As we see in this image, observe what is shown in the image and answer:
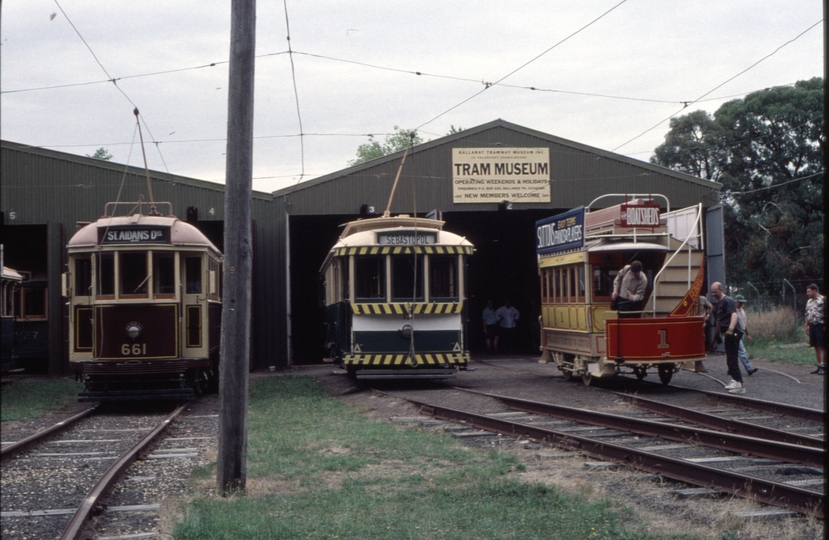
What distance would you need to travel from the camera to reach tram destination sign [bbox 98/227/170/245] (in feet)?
49.0

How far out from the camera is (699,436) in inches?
385

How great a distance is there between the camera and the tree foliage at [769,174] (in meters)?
38.8

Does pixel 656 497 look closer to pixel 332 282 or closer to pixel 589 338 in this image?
pixel 589 338

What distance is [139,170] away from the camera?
25141 millimetres

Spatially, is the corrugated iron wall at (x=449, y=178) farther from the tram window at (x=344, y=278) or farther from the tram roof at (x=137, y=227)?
the tram roof at (x=137, y=227)

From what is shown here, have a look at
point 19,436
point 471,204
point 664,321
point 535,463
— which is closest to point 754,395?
point 664,321

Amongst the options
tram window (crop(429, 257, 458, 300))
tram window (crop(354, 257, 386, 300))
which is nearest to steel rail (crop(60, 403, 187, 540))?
tram window (crop(354, 257, 386, 300))

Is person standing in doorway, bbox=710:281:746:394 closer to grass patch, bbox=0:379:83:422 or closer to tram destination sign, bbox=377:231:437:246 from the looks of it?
tram destination sign, bbox=377:231:437:246

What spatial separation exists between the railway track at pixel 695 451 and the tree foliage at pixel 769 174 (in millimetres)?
27180

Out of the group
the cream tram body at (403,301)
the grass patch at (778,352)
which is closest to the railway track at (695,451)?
the cream tram body at (403,301)

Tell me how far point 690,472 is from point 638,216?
939 centimetres

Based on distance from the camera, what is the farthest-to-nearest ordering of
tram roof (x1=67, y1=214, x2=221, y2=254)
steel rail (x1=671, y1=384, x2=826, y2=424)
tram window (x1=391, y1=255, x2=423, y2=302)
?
tram window (x1=391, y1=255, x2=423, y2=302), tram roof (x1=67, y1=214, x2=221, y2=254), steel rail (x1=671, y1=384, x2=826, y2=424)

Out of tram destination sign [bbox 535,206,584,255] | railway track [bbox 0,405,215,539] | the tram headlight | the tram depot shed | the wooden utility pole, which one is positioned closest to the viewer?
railway track [bbox 0,405,215,539]

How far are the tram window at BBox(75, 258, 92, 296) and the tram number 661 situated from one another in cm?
129
